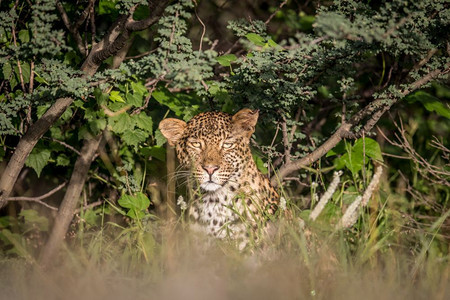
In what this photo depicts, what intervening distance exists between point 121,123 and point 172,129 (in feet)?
1.40

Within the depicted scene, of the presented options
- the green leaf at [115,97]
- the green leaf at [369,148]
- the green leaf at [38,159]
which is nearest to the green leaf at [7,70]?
the green leaf at [38,159]

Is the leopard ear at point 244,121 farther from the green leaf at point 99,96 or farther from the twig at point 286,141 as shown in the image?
the green leaf at point 99,96

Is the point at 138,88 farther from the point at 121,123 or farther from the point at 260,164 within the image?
the point at 260,164

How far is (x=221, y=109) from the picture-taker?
17.1ft

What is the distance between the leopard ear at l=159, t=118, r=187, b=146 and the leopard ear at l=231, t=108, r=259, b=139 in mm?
430

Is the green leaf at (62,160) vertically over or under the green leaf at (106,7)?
under

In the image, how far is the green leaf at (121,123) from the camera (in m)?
4.87

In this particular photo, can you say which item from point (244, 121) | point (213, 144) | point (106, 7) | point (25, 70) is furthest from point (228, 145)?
point (25, 70)

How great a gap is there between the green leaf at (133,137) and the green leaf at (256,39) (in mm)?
1175

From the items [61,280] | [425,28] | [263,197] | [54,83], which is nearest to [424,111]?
[425,28]

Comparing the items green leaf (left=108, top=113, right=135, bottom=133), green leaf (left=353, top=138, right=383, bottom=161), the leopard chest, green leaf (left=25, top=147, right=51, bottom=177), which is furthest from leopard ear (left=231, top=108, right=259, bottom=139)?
green leaf (left=25, top=147, right=51, bottom=177)

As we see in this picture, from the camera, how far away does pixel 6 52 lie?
4.51 metres

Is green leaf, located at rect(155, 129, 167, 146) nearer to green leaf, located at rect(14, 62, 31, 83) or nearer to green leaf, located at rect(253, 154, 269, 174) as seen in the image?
green leaf, located at rect(253, 154, 269, 174)

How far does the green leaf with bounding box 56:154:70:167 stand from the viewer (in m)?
5.75
